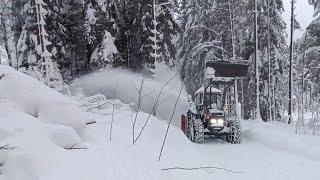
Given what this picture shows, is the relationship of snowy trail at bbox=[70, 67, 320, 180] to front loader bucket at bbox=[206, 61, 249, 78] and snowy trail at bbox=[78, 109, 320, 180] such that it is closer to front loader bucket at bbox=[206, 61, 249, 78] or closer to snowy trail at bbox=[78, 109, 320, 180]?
snowy trail at bbox=[78, 109, 320, 180]

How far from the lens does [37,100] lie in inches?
216

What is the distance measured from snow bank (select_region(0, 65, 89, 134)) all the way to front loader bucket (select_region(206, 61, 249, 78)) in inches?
344

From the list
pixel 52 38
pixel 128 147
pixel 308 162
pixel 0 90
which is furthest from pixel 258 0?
A: pixel 0 90

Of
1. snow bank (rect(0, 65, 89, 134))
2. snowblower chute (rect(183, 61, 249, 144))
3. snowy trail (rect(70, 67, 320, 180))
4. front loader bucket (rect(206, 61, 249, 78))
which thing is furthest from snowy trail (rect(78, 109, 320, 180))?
front loader bucket (rect(206, 61, 249, 78))

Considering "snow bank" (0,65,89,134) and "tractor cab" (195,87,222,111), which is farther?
"tractor cab" (195,87,222,111)

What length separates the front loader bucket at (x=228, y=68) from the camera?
45.5ft

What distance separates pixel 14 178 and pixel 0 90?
1995 millimetres

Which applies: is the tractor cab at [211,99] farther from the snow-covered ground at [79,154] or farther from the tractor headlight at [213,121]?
the snow-covered ground at [79,154]

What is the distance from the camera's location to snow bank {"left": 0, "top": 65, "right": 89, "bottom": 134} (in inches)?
211

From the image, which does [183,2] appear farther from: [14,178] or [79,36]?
[14,178]

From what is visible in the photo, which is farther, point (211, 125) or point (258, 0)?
point (258, 0)

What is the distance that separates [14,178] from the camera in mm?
3746

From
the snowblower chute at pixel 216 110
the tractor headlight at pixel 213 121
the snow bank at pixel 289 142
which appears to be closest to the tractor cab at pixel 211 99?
the snowblower chute at pixel 216 110

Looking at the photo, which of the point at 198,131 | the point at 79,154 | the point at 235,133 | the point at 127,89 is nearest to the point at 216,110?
the point at 235,133
